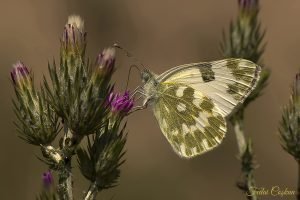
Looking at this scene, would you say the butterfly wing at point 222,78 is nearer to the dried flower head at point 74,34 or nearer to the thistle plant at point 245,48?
the thistle plant at point 245,48

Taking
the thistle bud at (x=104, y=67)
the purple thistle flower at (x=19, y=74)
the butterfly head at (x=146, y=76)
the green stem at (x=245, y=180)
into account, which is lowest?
the green stem at (x=245, y=180)

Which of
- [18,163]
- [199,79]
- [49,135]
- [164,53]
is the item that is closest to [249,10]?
[199,79]

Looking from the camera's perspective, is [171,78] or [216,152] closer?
[171,78]

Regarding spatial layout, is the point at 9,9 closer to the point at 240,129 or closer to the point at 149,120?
the point at 149,120

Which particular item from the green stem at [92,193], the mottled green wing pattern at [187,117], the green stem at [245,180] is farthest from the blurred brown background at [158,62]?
the green stem at [92,193]

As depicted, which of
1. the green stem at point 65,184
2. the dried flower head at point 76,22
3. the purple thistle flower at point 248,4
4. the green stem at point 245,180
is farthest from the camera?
the purple thistle flower at point 248,4

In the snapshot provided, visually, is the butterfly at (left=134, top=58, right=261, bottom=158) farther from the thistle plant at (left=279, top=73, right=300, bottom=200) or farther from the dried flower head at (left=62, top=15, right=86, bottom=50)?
the dried flower head at (left=62, top=15, right=86, bottom=50)

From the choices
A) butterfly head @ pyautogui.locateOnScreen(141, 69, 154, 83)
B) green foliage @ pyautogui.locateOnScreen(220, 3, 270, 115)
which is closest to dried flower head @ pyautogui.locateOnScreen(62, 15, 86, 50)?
butterfly head @ pyautogui.locateOnScreen(141, 69, 154, 83)
